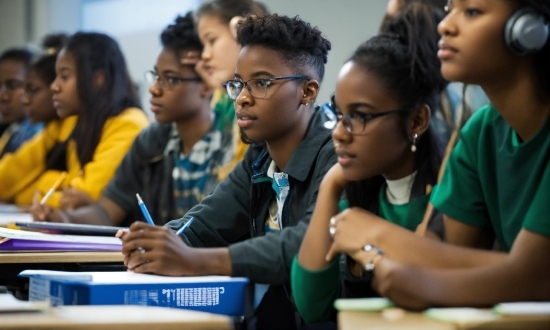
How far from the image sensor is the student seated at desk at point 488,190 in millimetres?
1206

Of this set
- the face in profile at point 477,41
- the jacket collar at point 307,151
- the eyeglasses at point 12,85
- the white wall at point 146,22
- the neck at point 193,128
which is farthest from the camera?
the eyeglasses at point 12,85

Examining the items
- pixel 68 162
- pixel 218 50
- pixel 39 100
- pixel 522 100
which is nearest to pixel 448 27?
pixel 522 100

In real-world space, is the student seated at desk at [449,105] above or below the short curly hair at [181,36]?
below

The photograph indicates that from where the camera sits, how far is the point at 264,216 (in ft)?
6.46

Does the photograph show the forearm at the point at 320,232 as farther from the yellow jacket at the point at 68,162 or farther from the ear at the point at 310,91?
the yellow jacket at the point at 68,162

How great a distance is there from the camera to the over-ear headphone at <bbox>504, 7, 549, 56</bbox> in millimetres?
1262

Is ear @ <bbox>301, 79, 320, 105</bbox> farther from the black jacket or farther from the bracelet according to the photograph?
the bracelet

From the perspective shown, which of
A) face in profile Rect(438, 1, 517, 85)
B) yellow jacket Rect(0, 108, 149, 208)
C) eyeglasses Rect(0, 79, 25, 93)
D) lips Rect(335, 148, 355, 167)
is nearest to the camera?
face in profile Rect(438, 1, 517, 85)

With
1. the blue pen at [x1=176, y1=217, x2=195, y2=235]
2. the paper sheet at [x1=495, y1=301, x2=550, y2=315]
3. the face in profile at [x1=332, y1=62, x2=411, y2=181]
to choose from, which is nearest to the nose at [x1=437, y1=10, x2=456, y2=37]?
the face in profile at [x1=332, y1=62, x2=411, y2=181]

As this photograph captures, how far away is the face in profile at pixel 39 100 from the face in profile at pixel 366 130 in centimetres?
260

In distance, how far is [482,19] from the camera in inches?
52.1

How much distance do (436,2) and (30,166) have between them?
2.32 m

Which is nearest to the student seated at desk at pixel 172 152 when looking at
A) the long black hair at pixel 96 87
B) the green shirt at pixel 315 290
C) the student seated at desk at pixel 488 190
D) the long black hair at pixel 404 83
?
the long black hair at pixel 96 87

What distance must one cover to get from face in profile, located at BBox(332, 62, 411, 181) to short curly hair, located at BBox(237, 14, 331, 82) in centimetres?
32
